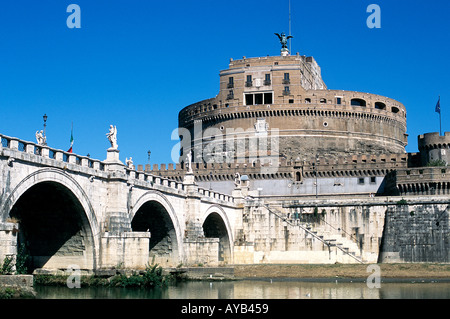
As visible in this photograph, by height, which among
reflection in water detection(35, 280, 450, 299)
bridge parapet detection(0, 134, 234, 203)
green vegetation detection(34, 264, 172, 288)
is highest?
bridge parapet detection(0, 134, 234, 203)

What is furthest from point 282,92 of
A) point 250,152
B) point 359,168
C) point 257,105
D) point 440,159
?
point 440,159

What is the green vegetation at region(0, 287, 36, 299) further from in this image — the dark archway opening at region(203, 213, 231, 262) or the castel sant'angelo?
the castel sant'angelo

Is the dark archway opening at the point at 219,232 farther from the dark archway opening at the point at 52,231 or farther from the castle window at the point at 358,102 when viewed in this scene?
the castle window at the point at 358,102

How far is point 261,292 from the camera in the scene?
31.7 m

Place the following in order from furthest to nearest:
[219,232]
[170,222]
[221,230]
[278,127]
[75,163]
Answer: [278,127]
[219,232]
[221,230]
[170,222]
[75,163]

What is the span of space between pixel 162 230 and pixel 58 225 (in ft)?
34.2

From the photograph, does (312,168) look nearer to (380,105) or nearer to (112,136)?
(380,105)

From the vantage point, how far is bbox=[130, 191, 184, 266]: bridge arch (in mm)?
40969

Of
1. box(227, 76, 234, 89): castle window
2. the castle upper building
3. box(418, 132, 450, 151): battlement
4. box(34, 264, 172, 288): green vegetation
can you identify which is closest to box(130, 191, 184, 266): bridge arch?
box(34, 264, 172, 288): green vegetation

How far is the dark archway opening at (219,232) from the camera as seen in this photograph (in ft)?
168

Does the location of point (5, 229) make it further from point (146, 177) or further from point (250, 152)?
point (250, 152)

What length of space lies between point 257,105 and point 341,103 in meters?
10.6

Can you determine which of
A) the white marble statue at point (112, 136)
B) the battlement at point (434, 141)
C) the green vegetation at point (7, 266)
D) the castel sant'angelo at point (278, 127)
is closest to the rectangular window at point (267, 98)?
the castel sant'angelo at point (278, 127)

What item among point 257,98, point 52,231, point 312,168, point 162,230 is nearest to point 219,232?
point 162,230
